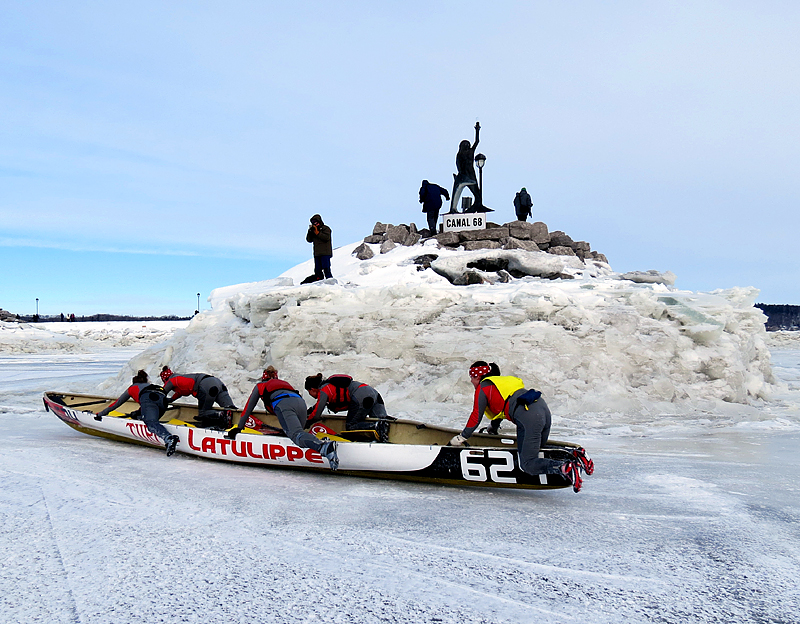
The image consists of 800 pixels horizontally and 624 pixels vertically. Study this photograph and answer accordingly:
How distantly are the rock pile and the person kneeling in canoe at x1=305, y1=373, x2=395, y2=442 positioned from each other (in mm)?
12303

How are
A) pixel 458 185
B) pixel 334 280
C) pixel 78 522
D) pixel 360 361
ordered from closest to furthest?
pixel 78 522
pixel 360 361
pixel 334 280
pixel 458 185

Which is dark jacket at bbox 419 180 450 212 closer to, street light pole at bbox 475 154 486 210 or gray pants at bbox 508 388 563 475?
street light pole at bbox 475 154 486 210

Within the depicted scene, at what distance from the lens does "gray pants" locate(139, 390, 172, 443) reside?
A: 723 cm

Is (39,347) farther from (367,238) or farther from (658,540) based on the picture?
(658,540)

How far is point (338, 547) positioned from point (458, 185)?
1866 cm

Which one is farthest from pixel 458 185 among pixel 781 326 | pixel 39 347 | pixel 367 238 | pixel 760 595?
pixel 781 326

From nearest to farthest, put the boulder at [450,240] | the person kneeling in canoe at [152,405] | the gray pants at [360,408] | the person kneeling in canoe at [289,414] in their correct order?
the person kneeling in canoe at [289,414] → the gray pants at [360,408] → the person kneeling in canoe at [152,405] → the boulder at [450,240]

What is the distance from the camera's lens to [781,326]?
2648 inches

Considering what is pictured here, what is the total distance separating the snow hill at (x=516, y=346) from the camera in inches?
430

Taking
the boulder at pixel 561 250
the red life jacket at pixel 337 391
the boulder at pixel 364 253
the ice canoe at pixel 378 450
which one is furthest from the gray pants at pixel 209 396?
the boulder at pixel 561 250

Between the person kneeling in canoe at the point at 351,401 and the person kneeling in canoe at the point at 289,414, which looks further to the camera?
the person kneeling in canoe at the point at 351,401

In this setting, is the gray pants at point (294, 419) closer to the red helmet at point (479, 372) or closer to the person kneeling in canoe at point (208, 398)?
the red helmet at point (479, 372)

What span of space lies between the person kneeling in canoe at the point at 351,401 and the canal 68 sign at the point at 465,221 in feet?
44.0

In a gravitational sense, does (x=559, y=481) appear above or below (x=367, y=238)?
below
